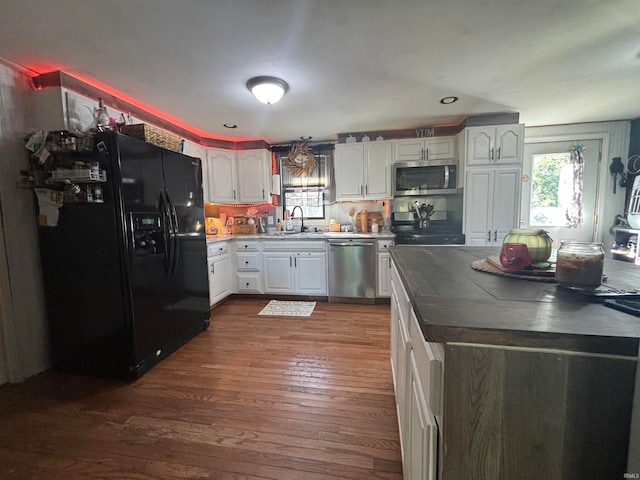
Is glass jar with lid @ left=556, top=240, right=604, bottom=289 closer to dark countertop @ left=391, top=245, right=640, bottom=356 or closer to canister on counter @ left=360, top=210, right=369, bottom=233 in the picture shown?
dark countertop @ left=391, top=245, right=640, bottom=356

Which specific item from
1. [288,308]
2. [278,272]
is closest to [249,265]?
[278,272]

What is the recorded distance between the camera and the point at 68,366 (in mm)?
2082

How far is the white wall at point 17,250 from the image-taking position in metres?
1.92

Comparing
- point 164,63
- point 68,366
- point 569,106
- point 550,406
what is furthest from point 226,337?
point 569,106

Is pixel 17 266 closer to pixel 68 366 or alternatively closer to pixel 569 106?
pixel 68 366

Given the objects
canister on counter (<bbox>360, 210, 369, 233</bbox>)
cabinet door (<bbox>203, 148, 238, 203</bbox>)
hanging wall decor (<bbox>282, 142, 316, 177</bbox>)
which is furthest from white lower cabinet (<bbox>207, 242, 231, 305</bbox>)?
canister on counter (<bbox>360, 210, 369, 233</bbox>)

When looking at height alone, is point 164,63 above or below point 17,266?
above

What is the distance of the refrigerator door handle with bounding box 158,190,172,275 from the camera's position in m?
2.21

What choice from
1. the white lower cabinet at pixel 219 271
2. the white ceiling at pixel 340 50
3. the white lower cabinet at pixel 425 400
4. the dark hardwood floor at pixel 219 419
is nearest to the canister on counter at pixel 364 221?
the white ceiling at pixel 340 50

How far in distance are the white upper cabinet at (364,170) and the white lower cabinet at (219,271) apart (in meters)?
1.82

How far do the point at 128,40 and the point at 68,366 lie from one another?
94.6 inches

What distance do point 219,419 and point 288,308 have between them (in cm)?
189

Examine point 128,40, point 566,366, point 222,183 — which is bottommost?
point 566,366

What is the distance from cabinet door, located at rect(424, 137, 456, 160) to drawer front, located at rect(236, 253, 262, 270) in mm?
2728
